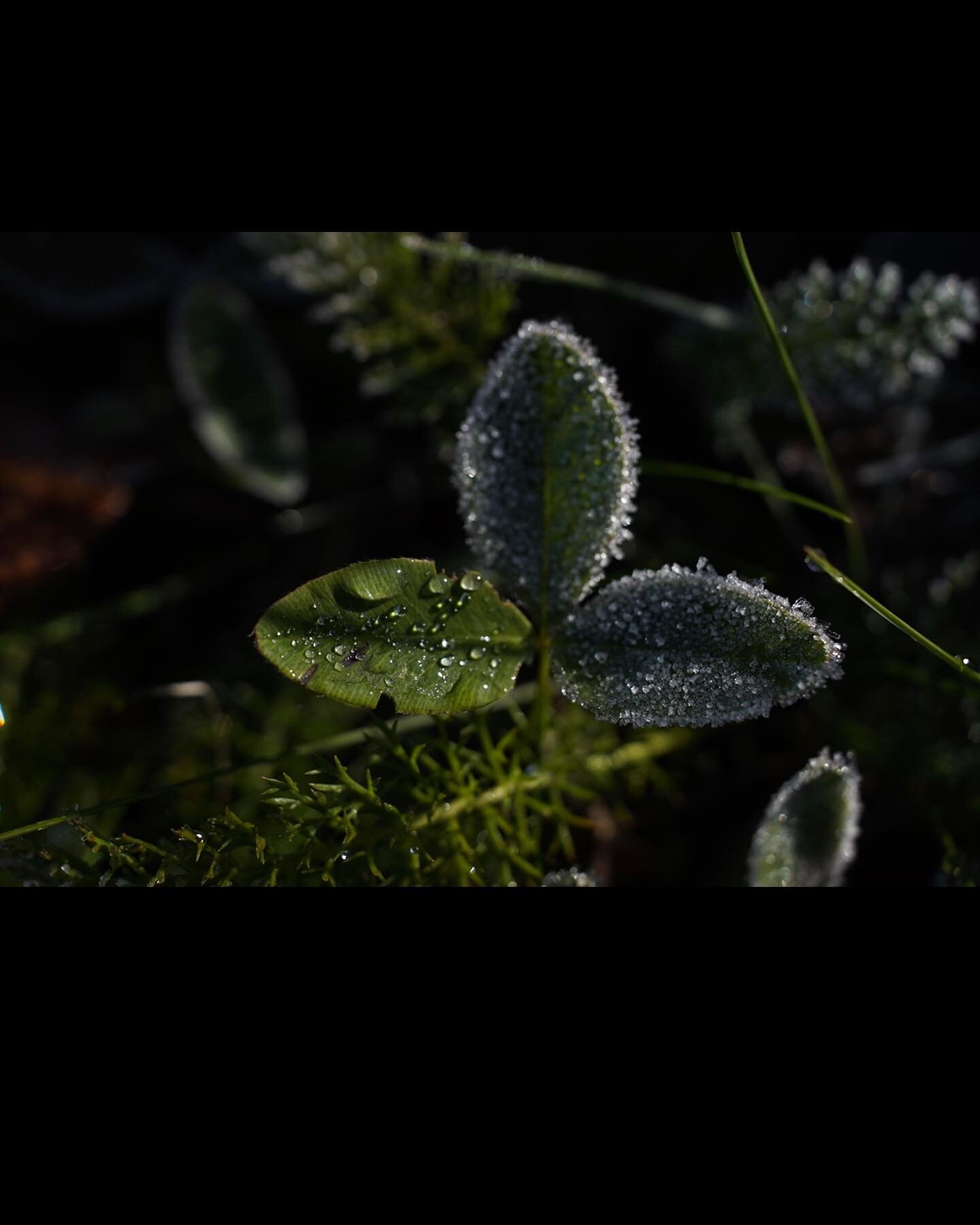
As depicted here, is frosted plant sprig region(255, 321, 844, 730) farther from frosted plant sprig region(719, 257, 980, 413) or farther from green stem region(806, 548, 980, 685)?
frosted plant sprig region(719, 257, 980, 413)

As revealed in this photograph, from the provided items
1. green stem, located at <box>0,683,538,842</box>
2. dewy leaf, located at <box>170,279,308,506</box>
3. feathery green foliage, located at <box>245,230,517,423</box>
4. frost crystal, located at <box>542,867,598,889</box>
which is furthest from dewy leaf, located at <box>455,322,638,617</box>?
dewy leaf, located at <box>170,279,308,506</box>

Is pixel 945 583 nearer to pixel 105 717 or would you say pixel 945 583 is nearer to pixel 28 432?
pixel 105 717

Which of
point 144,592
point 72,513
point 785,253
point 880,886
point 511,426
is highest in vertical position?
point 785,253

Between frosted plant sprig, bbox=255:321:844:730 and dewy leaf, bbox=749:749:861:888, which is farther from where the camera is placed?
dewy leaf, bbox=749:749:861:888

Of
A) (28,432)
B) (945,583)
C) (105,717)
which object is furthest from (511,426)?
(28,432)

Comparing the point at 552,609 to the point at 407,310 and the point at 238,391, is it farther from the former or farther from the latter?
the point at 238,391

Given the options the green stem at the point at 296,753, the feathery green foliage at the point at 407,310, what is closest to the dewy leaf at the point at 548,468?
the green stem at the point at 296,753

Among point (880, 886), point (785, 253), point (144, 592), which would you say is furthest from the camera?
point (785, 253)
